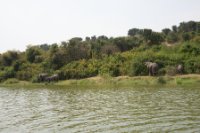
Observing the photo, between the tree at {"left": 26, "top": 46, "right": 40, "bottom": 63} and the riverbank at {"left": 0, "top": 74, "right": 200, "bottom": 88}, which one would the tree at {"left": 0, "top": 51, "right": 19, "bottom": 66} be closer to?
the tree at {"left": 26, "top": 46, "right": 40, "bottom": 63}

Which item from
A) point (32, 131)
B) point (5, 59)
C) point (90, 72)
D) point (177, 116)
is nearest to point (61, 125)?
point (32, 131)

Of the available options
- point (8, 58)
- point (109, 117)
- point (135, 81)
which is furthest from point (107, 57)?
point (109, 117)

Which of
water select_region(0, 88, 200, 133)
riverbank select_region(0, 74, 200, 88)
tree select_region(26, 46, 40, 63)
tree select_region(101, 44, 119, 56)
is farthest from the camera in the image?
A: tree select_region(26, 46, 40, 63)

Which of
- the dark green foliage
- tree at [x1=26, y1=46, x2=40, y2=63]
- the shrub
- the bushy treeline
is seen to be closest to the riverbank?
the bushy treeline

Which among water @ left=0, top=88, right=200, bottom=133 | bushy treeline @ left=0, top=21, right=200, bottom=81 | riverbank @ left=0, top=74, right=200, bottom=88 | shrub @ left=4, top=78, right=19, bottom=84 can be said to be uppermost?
bushy treeline @ left=0, top=21, right=200, bottom=81

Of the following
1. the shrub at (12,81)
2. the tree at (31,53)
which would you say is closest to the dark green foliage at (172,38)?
the tree at (31,53)

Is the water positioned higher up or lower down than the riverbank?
lower down

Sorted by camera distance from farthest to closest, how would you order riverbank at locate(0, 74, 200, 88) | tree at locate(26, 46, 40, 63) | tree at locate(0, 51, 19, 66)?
tree at locate(0, 51, 19, 66) < tree at locate(26, 46, 40, 63) < riverbank at locate(0, 74, 200, 88)

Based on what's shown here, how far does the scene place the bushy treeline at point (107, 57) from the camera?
53344 millimetres

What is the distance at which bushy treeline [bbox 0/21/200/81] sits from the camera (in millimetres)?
53344

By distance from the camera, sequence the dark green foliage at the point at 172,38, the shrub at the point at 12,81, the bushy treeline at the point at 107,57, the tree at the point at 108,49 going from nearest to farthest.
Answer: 1. the bushy treeline at the point at 107,57
2. the shrub at the point at 12,81
3. the tree at the point at 108,49
4. the dark green foliage at the point at 172,38

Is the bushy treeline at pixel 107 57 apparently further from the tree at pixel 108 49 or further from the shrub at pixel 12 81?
the shrub at pixel 12 81

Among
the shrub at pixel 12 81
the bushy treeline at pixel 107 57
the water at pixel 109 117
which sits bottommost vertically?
the water at pixel 109 117

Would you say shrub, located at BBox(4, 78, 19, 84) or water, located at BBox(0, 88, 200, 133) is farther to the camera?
shrub, located at BBox(4, 78, 19, 84)
